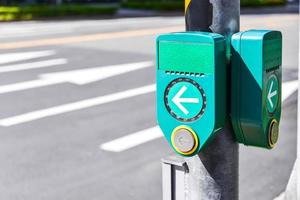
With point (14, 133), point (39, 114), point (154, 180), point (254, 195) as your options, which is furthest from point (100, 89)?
point (254, 195)

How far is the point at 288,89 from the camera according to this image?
10.8 meters

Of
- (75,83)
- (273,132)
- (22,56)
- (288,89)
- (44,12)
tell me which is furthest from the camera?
(44,12)

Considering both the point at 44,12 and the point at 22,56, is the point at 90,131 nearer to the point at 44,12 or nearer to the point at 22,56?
the point at 22,56

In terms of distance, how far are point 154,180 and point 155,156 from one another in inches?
35.7

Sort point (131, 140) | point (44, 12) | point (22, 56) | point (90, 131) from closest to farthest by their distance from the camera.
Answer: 1. point (131, 140)
2. point (90, 131)
3. point (22, 56)
4. point (44, 12)

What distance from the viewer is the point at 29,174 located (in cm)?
645

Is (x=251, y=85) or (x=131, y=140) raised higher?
(x=251, y=85)

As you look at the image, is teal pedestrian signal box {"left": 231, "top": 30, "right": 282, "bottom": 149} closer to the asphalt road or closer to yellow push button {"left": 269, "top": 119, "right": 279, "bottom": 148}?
yellow push button {"left": 269, "top": 119, "right": 279, "bottom": 148}

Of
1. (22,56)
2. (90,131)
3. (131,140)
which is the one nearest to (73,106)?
(90,131)

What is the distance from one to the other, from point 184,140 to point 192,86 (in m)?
0.19

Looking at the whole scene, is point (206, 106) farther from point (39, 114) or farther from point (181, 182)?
point (39, 114)

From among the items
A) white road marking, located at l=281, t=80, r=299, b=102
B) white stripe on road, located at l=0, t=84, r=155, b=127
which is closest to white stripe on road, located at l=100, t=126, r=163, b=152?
white stripe on road, located at l=0, t=84, r=155, b=127

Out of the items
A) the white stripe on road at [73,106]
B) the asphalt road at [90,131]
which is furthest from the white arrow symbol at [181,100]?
the white stripe on road at [73,106]

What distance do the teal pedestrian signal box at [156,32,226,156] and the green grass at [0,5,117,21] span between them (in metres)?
25.6
